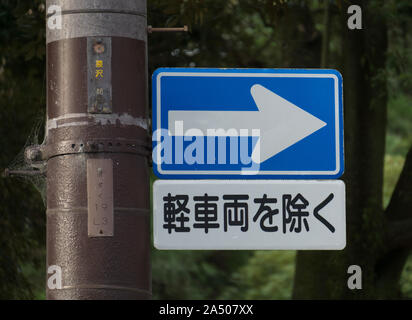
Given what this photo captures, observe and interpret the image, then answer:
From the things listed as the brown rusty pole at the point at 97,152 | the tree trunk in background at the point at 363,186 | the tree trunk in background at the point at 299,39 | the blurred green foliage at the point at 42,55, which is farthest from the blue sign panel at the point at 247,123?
the tree trunk in background at the point at 299,39

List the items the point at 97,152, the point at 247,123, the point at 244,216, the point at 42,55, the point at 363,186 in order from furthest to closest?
the point at 363,186, the point at 42,55, the point at 247,123, the point at 244,216, the point at 97,152

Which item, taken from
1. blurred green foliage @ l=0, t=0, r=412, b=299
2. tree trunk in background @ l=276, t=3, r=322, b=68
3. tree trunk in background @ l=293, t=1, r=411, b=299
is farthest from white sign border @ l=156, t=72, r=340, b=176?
tree trunk in background @ l=276, t=3, r=322, b=68

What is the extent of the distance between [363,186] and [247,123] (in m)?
6.86

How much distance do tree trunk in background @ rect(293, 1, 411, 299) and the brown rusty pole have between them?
6.84m

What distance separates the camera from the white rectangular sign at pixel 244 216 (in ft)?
13.0

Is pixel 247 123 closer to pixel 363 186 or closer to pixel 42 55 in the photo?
pixel 42 55

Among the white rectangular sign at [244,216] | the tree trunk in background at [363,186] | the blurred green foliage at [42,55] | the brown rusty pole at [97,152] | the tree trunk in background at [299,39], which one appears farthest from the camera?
the tree trunk in background at [299,39]

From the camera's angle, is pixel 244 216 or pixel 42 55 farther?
pixel 42 55

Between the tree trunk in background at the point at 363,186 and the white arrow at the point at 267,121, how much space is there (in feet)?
20.9

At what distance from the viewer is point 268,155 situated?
4.10 meters

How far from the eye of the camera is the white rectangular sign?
13.0 feet

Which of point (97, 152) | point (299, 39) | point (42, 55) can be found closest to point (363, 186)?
point (299, 39)

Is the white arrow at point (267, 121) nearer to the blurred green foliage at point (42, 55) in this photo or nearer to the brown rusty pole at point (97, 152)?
the brown rusty pole at point (97, 152)

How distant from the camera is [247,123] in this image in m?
4.14
